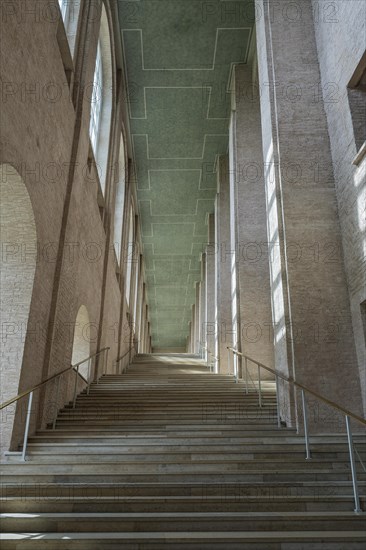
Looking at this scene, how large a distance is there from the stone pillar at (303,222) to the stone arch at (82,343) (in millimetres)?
4739

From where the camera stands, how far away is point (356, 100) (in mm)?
7699

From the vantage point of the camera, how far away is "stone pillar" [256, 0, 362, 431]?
739 centimetres

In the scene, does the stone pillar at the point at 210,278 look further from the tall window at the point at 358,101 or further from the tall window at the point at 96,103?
the tall window at the point at 358,101

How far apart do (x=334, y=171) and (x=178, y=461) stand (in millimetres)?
5400

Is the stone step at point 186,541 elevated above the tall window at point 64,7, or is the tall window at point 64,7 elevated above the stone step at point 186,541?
the tall window at point 64,7

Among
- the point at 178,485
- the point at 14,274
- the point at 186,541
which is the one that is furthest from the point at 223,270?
the point at 186,541

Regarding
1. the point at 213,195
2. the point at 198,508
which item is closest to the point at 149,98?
the point at 213,195

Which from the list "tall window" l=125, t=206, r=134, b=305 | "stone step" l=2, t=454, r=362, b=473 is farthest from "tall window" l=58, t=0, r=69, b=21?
"tall window" l=125, t=206, r=134, b=305

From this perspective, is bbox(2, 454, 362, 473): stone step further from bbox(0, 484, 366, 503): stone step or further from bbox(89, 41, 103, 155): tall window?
bbox(89, 41, 103, 155): tall window

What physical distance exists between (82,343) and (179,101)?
890 cm

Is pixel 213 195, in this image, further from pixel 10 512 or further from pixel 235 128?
pixel 10 512

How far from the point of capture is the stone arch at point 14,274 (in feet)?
20.4

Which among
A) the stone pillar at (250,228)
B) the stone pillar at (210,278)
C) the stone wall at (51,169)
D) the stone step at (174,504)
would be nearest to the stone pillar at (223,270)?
the stone pillar at (250,228)

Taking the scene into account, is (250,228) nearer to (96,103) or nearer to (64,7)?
(96,103)
